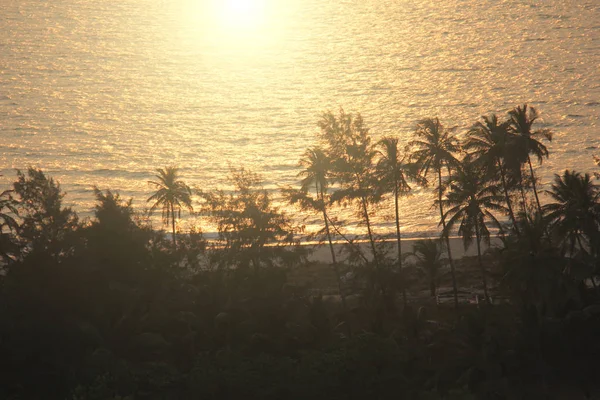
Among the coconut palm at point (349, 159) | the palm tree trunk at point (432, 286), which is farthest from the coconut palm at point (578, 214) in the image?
the coconut palm at point (349, 159)

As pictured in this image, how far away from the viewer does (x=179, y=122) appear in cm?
15612

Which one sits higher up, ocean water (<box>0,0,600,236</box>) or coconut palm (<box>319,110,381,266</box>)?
ocean water (<box>0,0,600,236</box>)

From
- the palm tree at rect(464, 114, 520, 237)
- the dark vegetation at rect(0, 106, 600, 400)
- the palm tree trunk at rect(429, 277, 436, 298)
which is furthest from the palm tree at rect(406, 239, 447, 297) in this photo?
the palm tree at rect(464, 114, 520, 237)

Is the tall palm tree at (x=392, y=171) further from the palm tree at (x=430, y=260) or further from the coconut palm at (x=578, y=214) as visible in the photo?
the coconut palm at (x=578, y=214)

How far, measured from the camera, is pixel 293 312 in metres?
56.0

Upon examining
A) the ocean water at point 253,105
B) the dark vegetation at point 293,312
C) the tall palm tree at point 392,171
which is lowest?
the dark vegetation at point 293,312

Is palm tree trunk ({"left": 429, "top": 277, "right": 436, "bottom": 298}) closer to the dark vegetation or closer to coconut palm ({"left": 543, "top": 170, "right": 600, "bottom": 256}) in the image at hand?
the dark vegetation

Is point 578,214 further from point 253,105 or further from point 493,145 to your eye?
point 253,105

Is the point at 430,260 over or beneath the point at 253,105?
beneath

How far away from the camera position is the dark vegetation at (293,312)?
44438mm

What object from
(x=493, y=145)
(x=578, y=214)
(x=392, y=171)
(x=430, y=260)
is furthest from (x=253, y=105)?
(x=578, y=214)

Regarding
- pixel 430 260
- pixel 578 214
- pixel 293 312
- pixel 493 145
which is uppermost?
pixel 493 145

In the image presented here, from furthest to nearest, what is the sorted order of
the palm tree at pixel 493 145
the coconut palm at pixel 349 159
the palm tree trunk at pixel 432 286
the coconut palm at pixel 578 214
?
the palm tree trunk at pixel 432 286
the palm tree at pixel 493 145
the coconut palm at pixel 349 159
the coconut palm at pixel 578 214

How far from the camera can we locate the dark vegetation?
1750 inches
